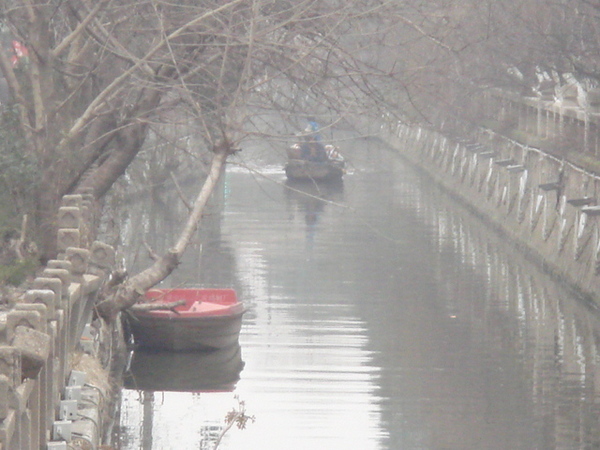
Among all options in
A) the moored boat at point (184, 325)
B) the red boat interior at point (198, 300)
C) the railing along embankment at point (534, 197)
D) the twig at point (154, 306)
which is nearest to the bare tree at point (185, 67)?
the railing along embankment at point (534, 197)

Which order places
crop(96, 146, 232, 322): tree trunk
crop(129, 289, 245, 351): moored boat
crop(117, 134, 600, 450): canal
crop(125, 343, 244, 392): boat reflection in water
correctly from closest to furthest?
crop(96, 146, 232, 322): tree trunk < crop(117, 134, 600, 450): canal < crop(125, 343, 244, 392): boat reflection in water < crop(129, 289, 245, 351): moored boat

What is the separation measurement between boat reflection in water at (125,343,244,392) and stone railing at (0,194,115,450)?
326 cm

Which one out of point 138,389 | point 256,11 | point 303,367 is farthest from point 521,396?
point 256,11

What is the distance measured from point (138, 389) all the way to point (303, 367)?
2782 mm

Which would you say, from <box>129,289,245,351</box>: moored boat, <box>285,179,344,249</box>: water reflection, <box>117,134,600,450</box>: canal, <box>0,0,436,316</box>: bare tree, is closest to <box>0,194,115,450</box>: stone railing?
<box>0,0,436,316</box>: bare tree

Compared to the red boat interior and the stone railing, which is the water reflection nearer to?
the red boat interior

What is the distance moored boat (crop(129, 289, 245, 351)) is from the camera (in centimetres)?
1767

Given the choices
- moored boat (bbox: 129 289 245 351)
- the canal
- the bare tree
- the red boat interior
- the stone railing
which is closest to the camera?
the stone railing

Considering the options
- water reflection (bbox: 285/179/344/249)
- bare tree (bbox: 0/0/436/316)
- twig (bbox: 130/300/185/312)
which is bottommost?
twig (bbox: 130/300/185/312)

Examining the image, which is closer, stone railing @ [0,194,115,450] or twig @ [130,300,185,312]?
stone railing @ [0,194,115,450]

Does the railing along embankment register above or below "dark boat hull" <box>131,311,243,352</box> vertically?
above

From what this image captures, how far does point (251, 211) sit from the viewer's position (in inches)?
1532

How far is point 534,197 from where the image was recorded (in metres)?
30.5

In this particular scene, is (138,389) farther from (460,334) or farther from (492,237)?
(492,237)
